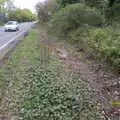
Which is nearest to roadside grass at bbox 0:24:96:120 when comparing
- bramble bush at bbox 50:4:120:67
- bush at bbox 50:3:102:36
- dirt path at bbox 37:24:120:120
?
dirt path at bbox 37:24:120:120

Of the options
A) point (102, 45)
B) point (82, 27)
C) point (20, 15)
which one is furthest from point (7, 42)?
point (20, 15)

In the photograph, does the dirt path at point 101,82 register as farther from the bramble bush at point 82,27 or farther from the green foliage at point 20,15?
the green foliage at point 20,15

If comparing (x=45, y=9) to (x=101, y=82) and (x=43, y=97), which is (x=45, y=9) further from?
(x=43, y=97)

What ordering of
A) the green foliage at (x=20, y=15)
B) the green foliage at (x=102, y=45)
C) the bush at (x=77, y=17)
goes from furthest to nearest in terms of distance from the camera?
the green foliage at (x=20, y=15) → the bush at (x=77, y=17) → the green foliage at (x=102, y=45)

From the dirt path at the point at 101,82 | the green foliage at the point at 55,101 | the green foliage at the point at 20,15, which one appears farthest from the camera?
the green foliage at the point at 20,15

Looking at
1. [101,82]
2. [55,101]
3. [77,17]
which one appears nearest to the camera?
[55,101]

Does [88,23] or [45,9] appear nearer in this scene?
[88,23]

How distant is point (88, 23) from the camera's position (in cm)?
2394

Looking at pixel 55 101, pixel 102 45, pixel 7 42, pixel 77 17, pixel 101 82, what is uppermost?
pixel 77 17

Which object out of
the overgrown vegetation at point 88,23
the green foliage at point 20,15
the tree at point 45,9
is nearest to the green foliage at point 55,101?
the overgrown vegetation at point 88,23

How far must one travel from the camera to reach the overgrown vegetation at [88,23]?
17.4 meters

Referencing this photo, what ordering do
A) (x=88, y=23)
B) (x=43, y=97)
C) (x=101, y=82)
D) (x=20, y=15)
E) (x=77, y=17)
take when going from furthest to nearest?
(x=20, y=15) → (x=77, y=17) → (x=88, y=23) → (x=101, y=82) → (x=43, y=97)

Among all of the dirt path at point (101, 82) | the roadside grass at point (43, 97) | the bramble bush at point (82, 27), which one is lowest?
the dirt path at point (101, 82)

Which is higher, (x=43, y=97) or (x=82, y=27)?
(x=82, y=27)
